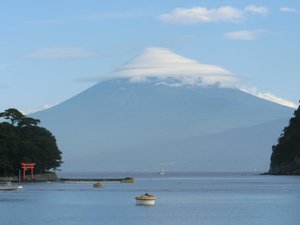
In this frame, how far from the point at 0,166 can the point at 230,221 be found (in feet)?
333

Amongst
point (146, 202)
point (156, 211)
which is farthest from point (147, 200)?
point (156, 211)

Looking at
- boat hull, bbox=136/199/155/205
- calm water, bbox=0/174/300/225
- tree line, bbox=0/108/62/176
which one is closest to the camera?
calm water, bbox=0/174/300/225

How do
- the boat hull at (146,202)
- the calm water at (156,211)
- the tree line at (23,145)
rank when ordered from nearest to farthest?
the calm water at (156,211) → the boat hull at (146,202) → the tree line at (23,145)

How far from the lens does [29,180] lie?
184750mm

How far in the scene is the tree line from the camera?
573 ft

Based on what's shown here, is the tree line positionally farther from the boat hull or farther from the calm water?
the boat hull

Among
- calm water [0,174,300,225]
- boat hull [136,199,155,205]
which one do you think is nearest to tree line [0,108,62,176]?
calm water [0,174,300,225]

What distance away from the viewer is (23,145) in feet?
587

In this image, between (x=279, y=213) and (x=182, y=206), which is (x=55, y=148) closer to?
(x=182, y=206)

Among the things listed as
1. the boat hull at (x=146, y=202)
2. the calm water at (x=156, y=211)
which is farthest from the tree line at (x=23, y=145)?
the boat hull at (x=146, y=202)

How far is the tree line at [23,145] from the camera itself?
17475 centimetres

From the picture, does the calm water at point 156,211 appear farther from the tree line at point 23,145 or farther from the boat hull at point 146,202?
the tree line at point 23,145

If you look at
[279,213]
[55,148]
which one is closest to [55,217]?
[279,213]

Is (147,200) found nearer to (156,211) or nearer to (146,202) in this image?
(146,202)
